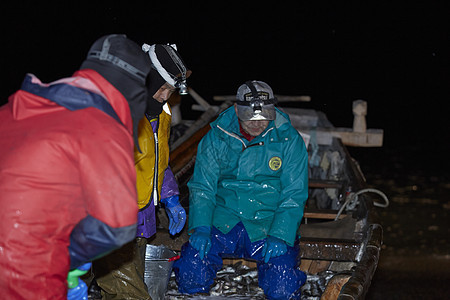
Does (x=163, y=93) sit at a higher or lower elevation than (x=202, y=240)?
higher

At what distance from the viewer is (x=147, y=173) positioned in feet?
12.3

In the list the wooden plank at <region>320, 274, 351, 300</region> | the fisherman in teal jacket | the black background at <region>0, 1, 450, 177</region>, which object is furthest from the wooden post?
the black background at <region>0, 1, 450, 177</region>

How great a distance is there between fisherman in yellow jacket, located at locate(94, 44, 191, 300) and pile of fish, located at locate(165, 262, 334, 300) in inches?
26.7

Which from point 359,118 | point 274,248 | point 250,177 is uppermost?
point 359,118

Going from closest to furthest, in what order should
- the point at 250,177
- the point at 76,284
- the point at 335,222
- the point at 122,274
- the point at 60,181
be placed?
the point at 60,181 → the point at 76,284 → the point at 122,274 → the point at 250,177 → the point at 335,222

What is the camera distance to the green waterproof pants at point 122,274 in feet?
12.1

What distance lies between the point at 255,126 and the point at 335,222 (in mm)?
1757

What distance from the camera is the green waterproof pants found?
12.1 feet

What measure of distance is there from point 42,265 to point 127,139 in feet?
1.89

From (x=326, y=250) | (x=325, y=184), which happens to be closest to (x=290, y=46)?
(x=325, y=184)

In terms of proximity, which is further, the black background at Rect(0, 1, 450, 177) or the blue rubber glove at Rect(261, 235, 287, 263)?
the black background at Rect(0, 1, 450, 177)

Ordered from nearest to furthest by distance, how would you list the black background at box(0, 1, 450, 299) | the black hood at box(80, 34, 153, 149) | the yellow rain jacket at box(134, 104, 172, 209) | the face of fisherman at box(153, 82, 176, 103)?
the black hood at box(80, 34, 153, 149)
the yellow rain jacket at box(134, 104, 172, 209)
the face of fisherman at box(153, 82, 176, 103)
the black background at box(0, 1, 450, 299)

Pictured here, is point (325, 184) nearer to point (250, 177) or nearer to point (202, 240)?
point (250, 177)

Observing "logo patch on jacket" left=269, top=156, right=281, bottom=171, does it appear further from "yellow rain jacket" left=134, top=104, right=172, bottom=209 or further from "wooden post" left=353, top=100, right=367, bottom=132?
"wooden post" left=353, top=100, right=367, bottom=132
